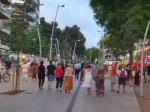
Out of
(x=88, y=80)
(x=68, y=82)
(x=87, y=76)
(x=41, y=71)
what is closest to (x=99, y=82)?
(x=88, y=80)

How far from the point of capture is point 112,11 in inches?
801

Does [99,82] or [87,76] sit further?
[87,76]

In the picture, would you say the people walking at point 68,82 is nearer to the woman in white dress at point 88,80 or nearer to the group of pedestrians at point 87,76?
the group of pedestrians at point 87,76

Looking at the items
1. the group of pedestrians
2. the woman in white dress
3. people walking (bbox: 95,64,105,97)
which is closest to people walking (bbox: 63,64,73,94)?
the group of pedestrians

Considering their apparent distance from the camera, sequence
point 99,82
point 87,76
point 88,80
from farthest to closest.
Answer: point 87,76 → point 88,80 → point 99,82

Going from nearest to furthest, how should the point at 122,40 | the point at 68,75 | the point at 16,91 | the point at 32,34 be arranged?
1. the point at 16,91
2. the point at 68,75
3. the point at 122,40
4. the point at 32,34

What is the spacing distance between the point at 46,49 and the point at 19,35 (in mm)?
92763

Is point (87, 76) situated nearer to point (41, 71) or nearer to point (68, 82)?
point (68, 82)

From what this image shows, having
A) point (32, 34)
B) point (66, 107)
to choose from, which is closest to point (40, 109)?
point (66, 107)

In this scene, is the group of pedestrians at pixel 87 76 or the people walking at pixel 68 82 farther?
the people walking at pixel 68 82

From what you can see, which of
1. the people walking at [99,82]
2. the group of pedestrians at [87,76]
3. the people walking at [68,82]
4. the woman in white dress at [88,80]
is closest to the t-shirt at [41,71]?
the group of pedestrians at [87,76]

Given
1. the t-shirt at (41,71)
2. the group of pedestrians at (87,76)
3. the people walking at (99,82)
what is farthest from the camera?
the t-shirt at (41,71)

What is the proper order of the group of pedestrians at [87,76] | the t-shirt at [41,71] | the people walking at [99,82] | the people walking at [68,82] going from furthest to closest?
1. the t-shirt at [41,71]
2. the people walking at [68,82]
3. the group of pedestrians at [87,76]
4. the people walking at [99,82]

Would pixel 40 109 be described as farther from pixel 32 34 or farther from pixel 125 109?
pixel 32 34
